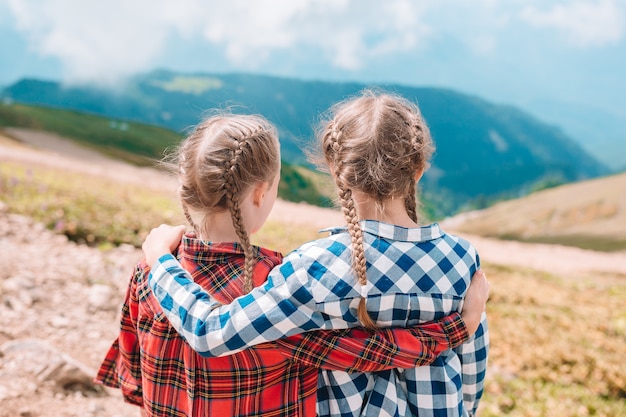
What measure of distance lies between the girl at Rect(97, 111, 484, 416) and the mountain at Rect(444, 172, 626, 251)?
4276cm

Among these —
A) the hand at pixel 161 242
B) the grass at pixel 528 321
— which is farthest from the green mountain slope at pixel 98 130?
the hand at pixel 161 242

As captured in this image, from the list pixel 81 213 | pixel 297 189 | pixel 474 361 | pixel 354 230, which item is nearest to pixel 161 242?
pixel 354 230

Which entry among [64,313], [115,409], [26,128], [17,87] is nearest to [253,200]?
[115,409]

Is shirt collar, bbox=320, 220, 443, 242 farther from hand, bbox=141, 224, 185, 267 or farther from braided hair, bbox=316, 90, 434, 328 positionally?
hand, bbox=141, 224, 185, 267

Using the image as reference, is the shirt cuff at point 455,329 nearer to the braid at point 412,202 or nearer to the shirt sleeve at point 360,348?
the shirt sleeve at point 360,348

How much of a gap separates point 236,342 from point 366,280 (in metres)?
0.43

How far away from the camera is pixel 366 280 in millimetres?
1761

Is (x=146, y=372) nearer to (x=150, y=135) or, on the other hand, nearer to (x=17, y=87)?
(x=150, y=135)

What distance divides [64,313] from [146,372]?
2745mm

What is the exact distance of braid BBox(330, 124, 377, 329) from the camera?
1.74 metres

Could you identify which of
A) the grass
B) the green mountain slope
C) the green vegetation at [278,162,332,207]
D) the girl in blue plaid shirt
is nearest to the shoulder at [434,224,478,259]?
the girl in blue plaid shirt

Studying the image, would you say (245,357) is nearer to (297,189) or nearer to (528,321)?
(528,321)

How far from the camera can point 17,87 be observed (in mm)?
151000

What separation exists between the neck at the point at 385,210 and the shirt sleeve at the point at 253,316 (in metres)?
0.32
